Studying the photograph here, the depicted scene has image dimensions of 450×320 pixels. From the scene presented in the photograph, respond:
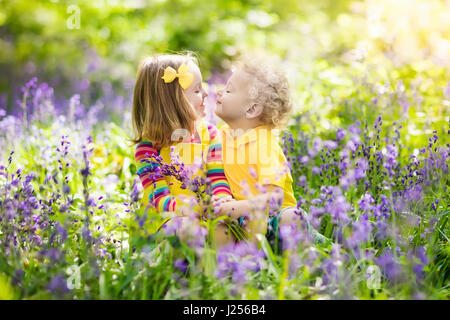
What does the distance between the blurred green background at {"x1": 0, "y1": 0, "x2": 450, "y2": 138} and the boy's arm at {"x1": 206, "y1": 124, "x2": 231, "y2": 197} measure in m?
1.79

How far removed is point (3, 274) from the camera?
2.04 m

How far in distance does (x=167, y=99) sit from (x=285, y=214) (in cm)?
93

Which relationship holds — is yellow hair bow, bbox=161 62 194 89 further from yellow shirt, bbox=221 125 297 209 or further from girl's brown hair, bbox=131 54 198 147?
yellow shirt, bbox=221 125 297 209

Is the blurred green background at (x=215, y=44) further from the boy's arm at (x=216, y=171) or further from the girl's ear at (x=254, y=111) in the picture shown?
the boy's arm at (x=216, y=171)

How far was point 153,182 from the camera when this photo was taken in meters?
2.56

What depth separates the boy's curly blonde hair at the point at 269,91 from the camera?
9.19ft

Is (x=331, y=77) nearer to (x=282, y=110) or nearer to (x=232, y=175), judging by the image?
(x=282, y=110)

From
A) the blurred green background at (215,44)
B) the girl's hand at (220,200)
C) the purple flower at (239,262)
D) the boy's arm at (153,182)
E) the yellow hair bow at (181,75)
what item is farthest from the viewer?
the blurred green background at (215,44)

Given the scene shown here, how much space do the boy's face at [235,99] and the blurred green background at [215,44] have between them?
165 centimetres

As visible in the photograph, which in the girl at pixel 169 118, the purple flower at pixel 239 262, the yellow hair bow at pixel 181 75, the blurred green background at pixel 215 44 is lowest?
the purple flower at pixel 239 262

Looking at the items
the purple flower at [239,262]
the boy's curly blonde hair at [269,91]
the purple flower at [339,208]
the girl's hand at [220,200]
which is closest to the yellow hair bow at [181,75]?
the boy's curly blonde hair at [269,91]
